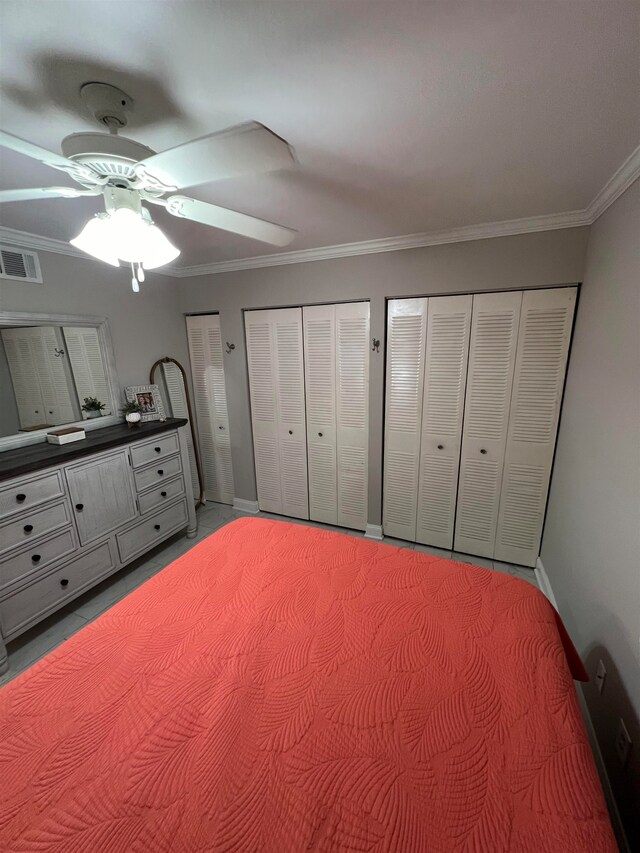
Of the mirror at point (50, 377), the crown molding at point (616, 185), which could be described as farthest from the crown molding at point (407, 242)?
the mirror at point (50, 377)

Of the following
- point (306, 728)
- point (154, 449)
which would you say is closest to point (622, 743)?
point (306, 728)

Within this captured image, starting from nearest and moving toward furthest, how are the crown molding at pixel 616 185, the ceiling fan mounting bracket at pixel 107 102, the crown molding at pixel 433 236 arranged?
the ceiling fan mounting bracket at pixel 107 102, the crown molding at pixel 616 185, the crown molding at pixel 433 236

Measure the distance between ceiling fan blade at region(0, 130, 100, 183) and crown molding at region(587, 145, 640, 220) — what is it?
6.16 feet

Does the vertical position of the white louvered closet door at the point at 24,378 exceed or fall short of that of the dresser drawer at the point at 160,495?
it exceeds it

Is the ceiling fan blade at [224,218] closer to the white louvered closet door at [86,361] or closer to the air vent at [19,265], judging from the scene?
the air vent at [19,265]

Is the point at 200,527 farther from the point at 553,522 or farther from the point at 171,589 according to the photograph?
the point at 553,522

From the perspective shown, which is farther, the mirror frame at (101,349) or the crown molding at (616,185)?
the mirror frame at (101,349)

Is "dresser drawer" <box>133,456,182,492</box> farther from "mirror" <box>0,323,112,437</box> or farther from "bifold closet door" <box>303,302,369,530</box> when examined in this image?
"bifold closet door" <box>303,302,369,530</box>

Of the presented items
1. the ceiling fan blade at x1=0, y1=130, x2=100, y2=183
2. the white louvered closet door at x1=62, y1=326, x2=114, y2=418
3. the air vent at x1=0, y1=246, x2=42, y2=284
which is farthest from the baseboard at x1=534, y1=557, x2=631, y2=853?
the air vent at x1=0, y1=246, x2=42, y2=284

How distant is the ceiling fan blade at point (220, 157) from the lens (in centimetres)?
72

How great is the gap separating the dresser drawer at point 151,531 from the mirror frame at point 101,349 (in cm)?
83

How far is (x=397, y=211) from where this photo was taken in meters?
1.79

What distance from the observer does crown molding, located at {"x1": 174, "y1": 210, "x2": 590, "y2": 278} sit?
6.22 ft

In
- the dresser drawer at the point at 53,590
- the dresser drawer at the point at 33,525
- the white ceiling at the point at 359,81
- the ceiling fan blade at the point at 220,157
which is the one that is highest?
the white ceiling at the point at 359,81
